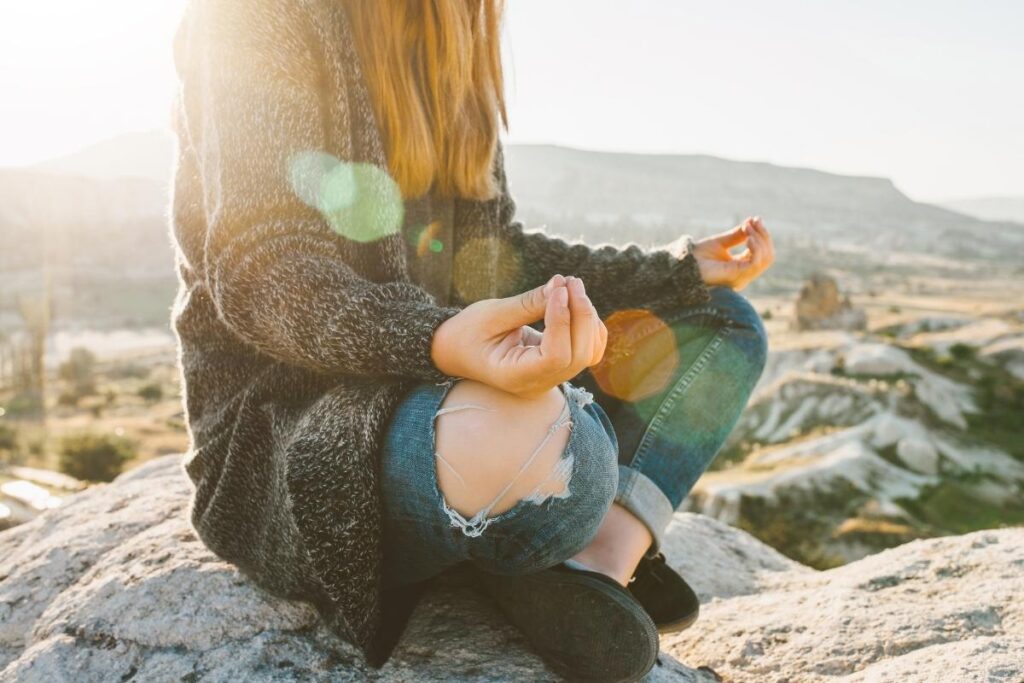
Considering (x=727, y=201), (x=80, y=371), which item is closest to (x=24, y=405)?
(x=80, y=371)

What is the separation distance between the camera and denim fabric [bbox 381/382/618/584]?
5.14ft

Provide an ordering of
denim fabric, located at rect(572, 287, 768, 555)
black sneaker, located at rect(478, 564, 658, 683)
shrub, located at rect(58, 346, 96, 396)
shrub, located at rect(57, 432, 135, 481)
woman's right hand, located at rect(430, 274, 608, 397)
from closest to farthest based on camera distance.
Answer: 1. woman's right hand, located at rect(430, 274, 608, 397)
2. black sneaker, located at rect(478, 564, 658, 683)
3. denim fabric, located at rect(572, 287, 768, 555)
4. shrub, located at rect(57, 432, 135, 481)
5. shrub, located at rect(58, 346, 96, 396)

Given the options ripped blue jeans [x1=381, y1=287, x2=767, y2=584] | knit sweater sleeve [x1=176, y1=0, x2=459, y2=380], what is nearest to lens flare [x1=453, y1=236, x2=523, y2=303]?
ripped blue jeans [x1=381, y1=287, x2=767, y2=584]

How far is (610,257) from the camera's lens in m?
2.59

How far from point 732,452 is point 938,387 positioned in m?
7.01

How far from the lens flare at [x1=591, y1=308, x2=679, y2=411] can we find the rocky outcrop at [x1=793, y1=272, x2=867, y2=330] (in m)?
45.3

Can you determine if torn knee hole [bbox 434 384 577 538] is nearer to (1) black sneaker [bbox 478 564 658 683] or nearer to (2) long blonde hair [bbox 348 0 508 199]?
(1) black sneaker [bbox 478 564 658 683]

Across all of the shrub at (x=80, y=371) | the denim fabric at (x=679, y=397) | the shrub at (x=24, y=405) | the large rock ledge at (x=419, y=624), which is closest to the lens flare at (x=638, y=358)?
the denim fabric at (x=679, y=397)

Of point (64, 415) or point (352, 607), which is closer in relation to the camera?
point (352, 607)

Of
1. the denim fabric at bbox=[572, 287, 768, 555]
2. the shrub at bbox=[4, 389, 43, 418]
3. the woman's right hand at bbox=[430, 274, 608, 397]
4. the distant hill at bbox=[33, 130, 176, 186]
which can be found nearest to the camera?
the woman's right hand at bbox=[430, 274, 608, 397]

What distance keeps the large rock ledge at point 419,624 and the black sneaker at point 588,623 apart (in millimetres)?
130

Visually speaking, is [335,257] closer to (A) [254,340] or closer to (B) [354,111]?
(A) [254,340]

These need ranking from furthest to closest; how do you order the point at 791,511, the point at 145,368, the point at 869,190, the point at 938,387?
the point at 869,190 → the point at 145,368 → the point at 938,387 → the point at 791,511

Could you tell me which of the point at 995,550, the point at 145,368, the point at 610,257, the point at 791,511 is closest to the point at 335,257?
the point at 610,257
